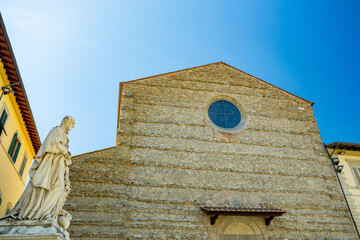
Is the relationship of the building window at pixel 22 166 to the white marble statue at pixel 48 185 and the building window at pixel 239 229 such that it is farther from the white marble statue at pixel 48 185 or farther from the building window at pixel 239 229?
the white marble statue at pixel 48 185

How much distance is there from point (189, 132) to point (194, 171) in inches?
62.2

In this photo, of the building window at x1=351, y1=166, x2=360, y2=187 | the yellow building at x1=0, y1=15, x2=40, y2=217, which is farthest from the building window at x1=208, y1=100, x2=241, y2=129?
the yellow building at x1=0, y1=15, x2=40, y2=217

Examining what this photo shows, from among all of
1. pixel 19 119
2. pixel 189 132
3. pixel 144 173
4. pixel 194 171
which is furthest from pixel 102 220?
pixel 19 119

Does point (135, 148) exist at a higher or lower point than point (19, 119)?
lower

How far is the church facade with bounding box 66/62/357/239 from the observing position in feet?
29.8

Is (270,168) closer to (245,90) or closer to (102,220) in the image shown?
(245,90)

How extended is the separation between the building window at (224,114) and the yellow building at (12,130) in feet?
23.3

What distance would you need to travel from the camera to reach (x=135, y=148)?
1032 cm

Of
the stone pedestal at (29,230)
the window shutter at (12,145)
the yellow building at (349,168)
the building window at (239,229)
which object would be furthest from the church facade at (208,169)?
the stone pedestal at (29,230)

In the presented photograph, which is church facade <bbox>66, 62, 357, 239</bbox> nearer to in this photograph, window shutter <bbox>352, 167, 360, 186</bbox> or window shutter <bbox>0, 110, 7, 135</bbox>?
window shutter <bbox>352, 167, 360, 186</bbox>

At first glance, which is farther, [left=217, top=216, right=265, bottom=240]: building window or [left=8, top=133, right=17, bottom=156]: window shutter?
[left=8, top=133, right=17, bottom=156]: window shutter

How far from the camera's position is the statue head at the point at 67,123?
5.21 m

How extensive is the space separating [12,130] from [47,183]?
810cm

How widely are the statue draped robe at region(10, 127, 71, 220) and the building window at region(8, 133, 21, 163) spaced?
768 cm
